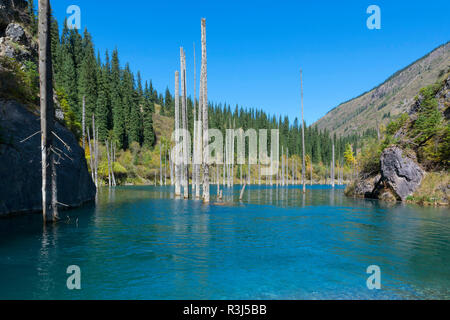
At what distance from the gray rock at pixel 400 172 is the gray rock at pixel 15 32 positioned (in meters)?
38.8

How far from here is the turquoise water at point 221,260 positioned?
700cm

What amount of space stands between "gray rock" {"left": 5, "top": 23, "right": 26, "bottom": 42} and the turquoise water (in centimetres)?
2093

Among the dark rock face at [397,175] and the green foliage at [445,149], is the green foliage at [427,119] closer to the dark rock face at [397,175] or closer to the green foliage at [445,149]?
the green foliage at [445,149]

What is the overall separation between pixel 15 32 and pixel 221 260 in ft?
102

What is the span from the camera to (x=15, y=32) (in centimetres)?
2820

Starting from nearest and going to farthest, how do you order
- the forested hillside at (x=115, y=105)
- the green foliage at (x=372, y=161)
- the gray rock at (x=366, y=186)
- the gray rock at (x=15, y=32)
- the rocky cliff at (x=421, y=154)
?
the gray rock at (x=15, y=32), the rocky cliff at (x=421, y=154), the green foliage at (x=372, y=161), the gray rock at (x=366, y=186), the forested hillside at (x=115, y=105)

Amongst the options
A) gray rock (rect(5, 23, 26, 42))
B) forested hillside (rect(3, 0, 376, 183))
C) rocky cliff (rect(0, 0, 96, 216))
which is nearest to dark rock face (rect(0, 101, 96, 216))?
rocky cliff (rect(0, 0, 96, 216))

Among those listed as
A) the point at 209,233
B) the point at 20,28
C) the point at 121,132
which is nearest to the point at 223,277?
the point at 209,233

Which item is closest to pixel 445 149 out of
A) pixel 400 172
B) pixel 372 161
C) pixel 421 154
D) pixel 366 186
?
pixel 421 154

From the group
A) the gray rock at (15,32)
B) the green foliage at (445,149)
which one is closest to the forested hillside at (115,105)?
the gray rock at (15,32)

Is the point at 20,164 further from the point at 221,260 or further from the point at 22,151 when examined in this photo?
the point at 221,260
